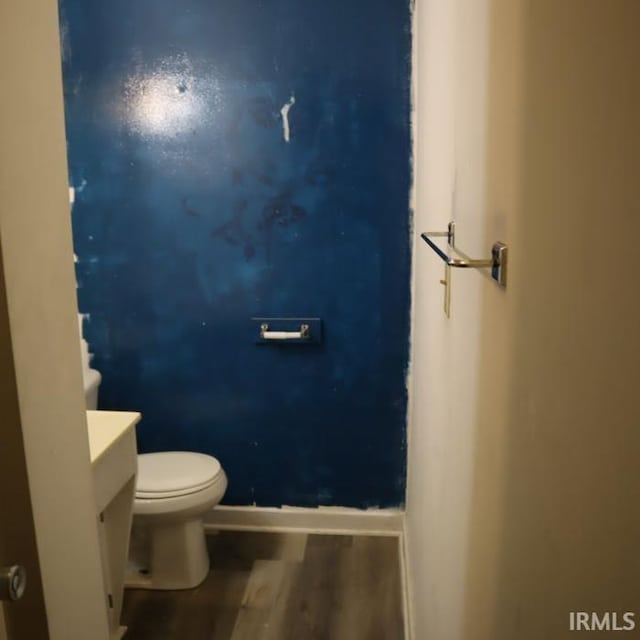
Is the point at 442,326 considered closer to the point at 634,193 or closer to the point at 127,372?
the point at 634,193

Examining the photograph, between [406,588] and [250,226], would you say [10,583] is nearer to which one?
[406,588]

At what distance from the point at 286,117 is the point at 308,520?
1.60m

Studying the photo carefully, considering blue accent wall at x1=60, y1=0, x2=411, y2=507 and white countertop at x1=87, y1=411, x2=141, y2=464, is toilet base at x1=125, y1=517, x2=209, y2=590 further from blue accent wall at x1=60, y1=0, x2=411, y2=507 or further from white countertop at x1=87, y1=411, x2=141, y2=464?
white countertop at x1=87, y1=411, x2=141, y2=464

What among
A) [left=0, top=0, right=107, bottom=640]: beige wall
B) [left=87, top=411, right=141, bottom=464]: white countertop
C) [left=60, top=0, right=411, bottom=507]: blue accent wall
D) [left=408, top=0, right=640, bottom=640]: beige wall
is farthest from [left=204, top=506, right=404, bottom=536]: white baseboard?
[left=0, top=0, right=107, bottom=640]: beige wall

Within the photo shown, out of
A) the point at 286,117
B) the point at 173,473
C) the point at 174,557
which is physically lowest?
the point at 174,557

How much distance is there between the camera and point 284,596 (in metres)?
2.33

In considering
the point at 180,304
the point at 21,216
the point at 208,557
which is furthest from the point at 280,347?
the point at 21,216

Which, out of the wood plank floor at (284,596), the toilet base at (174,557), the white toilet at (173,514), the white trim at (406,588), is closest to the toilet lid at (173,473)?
the white toilet at (173,514)

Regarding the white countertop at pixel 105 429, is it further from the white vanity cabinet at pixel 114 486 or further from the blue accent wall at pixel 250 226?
the blue accent wall at pixel 250 226

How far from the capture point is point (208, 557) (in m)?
2.54

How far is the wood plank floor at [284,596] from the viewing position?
84.9 inches

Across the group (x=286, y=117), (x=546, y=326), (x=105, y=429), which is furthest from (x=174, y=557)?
(x=546, y=326)

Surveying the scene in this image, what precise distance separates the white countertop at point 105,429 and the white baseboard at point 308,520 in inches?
43.8

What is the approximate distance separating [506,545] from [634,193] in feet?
1.70
